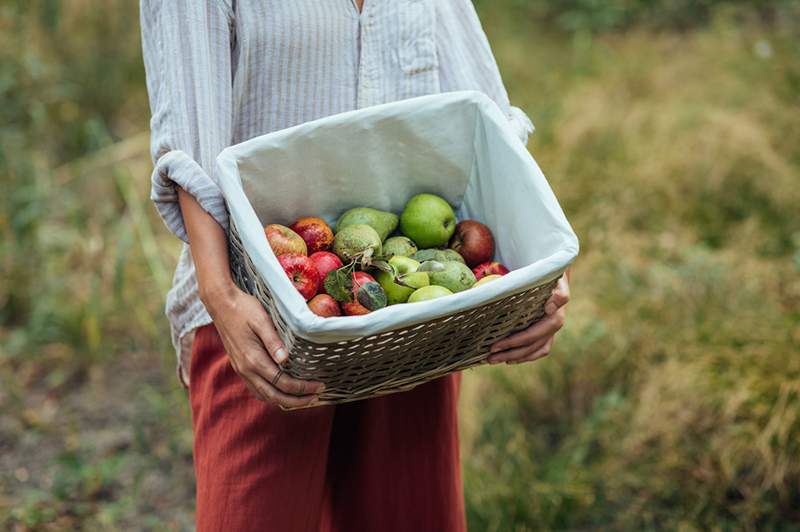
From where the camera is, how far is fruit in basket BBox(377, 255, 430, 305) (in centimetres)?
114

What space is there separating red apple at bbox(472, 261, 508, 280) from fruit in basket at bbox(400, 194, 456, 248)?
7 cm

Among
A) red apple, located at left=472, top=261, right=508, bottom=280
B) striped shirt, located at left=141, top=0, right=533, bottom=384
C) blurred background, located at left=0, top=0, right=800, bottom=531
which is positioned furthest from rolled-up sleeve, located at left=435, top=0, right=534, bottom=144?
blurred background, located at left=0, top=0, right=800, bottom=531

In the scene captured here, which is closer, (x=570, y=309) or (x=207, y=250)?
(x=207, y=250)

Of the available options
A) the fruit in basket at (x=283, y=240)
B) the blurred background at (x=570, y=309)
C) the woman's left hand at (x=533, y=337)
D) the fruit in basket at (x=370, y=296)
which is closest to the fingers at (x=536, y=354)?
the woman's left hand at (x=533, y=337)

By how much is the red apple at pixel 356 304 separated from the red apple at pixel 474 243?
195mm

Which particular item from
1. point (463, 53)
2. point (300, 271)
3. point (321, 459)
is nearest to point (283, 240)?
point (300, 271)

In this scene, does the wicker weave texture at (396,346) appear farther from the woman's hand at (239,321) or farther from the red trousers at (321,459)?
the red trousers at (321,459)

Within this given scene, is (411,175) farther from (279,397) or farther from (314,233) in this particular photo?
(279,397)

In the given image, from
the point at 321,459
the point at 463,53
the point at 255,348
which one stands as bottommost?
the point at 321,459

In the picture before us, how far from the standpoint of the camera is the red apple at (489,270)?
1.22 m

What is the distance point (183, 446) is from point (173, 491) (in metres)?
0.16

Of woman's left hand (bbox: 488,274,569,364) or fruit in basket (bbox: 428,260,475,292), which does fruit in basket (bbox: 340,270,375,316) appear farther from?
woman's left hand (bbox: 488,274,569,364)

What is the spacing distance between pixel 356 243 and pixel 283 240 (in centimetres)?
11

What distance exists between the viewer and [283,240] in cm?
114
